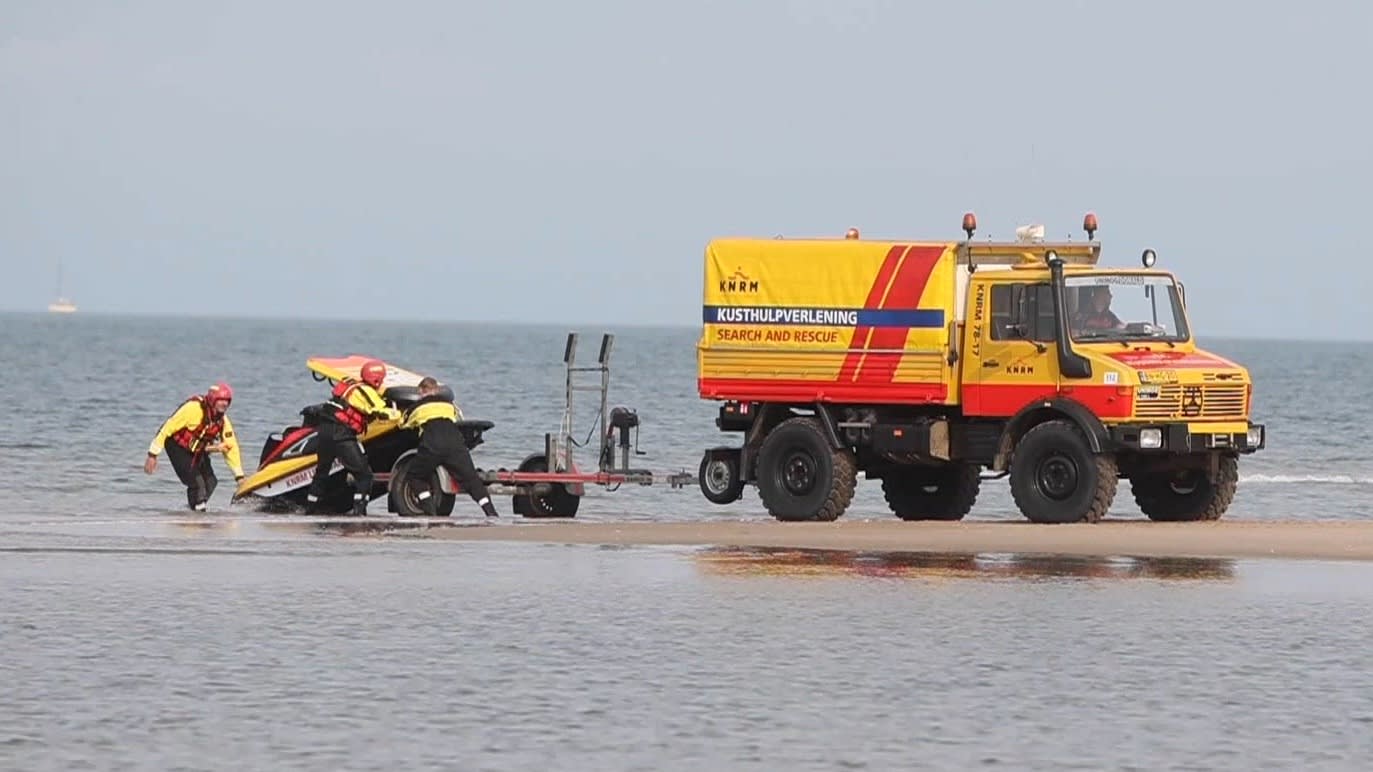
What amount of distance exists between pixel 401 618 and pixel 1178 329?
899 centimetres

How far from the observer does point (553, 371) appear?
108000mm

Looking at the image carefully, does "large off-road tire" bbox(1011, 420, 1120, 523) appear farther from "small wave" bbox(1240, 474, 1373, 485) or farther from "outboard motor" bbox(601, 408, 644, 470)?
Result: "small wave" bbox(1240, 474, 1373, 485)

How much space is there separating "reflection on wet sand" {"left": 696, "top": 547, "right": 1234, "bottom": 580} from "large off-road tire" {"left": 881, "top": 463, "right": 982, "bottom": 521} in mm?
4332

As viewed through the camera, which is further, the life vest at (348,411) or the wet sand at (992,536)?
the life vest at (348,411)

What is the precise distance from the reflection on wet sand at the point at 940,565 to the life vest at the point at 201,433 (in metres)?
6.32

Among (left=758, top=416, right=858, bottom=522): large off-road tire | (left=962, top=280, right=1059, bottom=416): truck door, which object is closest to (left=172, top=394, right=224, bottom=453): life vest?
(left=758, top=416, right=858, bottom=522): large off-road tire

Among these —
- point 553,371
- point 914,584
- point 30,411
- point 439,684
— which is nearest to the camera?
point 439,684

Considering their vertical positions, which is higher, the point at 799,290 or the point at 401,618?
the point at 799,290

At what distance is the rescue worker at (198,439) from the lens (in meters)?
25.5

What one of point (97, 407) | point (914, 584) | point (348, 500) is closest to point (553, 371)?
point (97, 407)

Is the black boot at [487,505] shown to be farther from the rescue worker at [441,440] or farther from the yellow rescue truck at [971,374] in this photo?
the yellow rescue truck at [971,374]

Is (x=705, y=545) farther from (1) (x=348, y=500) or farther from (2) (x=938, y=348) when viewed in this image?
(1) (x=348, y=500)

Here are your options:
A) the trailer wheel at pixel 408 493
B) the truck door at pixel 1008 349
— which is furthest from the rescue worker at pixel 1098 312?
the trailer wheel at pixel 408 493

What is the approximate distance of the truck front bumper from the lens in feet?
72.9
